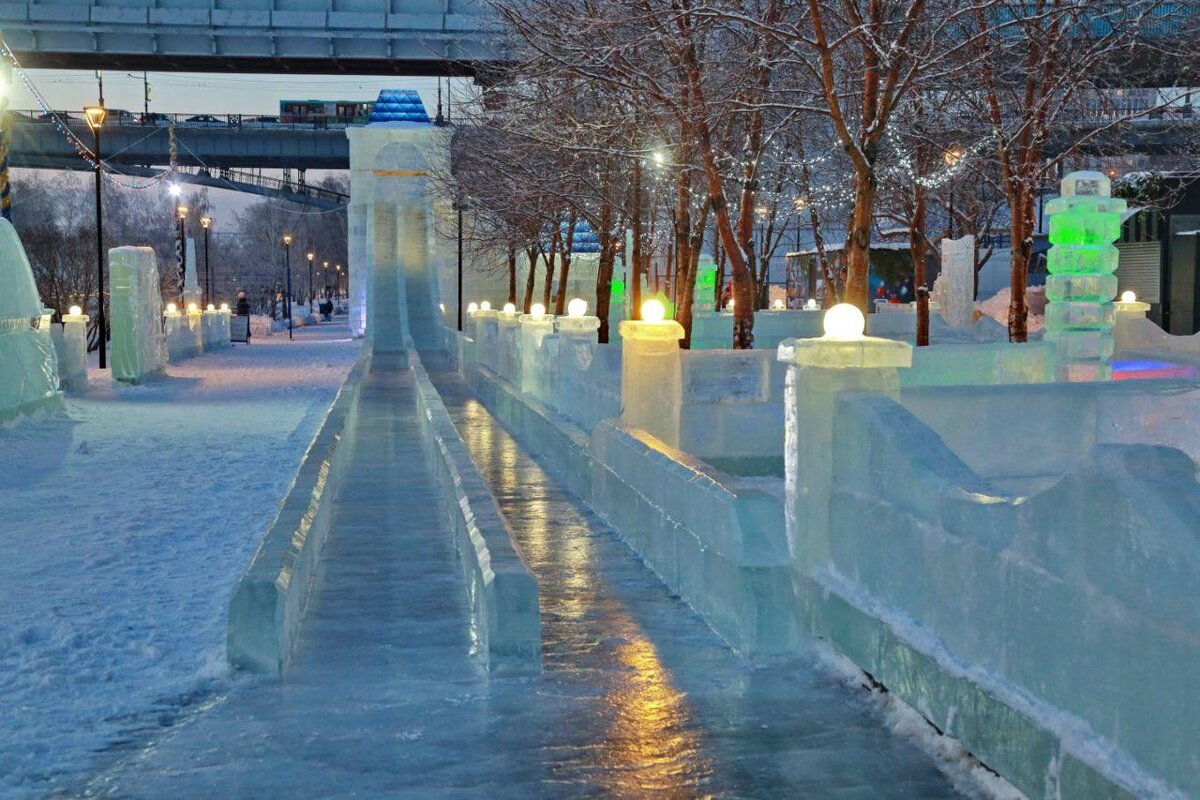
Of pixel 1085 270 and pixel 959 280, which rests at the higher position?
pixel 959 280

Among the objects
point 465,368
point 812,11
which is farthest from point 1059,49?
point 465,368

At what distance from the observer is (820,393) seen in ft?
22.6

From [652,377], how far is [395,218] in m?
46.8

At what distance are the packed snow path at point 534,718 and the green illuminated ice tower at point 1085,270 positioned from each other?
29.4 ft

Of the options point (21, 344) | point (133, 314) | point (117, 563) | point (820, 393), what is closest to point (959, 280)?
point (133, 314)

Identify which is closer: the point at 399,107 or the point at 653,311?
the point at 653,311

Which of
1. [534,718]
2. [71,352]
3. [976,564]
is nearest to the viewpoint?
[976,564]

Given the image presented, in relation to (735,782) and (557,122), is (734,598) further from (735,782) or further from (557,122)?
(557,122)

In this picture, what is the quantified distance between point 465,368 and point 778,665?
2486 cm

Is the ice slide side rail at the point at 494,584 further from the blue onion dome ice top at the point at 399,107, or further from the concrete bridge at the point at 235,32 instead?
the blue onion dome ice top at the point at 399,107

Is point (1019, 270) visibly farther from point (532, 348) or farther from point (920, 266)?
point (532, 348)

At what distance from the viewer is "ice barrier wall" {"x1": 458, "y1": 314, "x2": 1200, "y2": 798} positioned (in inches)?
160

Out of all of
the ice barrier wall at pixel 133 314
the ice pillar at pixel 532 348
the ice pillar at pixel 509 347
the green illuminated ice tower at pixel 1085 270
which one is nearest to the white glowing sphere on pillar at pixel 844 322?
the green illuminated ice tower at pixel 1085 270

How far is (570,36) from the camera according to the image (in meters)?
17.1
